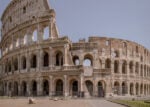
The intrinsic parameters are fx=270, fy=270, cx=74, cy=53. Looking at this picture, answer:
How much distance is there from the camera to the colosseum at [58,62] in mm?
41253

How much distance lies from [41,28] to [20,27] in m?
5.27

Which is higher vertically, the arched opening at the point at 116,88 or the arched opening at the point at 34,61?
the arched opening at the point at 34,61

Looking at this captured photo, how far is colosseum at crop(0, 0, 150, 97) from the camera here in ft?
135

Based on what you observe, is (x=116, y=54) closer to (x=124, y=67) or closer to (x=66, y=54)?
(x=124, y=67)

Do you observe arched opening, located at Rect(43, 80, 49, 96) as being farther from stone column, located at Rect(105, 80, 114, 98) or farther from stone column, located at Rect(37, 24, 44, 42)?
stone column, located at Rect(105, 80, 114, 98)

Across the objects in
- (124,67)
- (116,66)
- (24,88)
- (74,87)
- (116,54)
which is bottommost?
(24,88)

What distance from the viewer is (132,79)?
49469 mm

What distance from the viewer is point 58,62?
148ft

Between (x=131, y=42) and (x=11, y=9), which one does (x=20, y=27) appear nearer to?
(x=11, y=9)

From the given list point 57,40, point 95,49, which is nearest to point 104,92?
point 95,49

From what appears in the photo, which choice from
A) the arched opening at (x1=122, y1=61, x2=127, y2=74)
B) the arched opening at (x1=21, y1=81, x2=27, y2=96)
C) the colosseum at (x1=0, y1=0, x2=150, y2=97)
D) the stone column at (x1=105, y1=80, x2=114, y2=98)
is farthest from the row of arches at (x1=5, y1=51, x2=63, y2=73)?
the arched opening at (x1=122, y1=61, x2=127, y2=74)

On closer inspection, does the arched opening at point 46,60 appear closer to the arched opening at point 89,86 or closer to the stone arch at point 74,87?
the stone arch at point 74,87

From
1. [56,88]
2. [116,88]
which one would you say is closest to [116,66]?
[116,88]

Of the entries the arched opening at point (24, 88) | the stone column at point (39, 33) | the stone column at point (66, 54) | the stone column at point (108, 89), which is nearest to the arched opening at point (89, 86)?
the stone column at point (108, 89)
